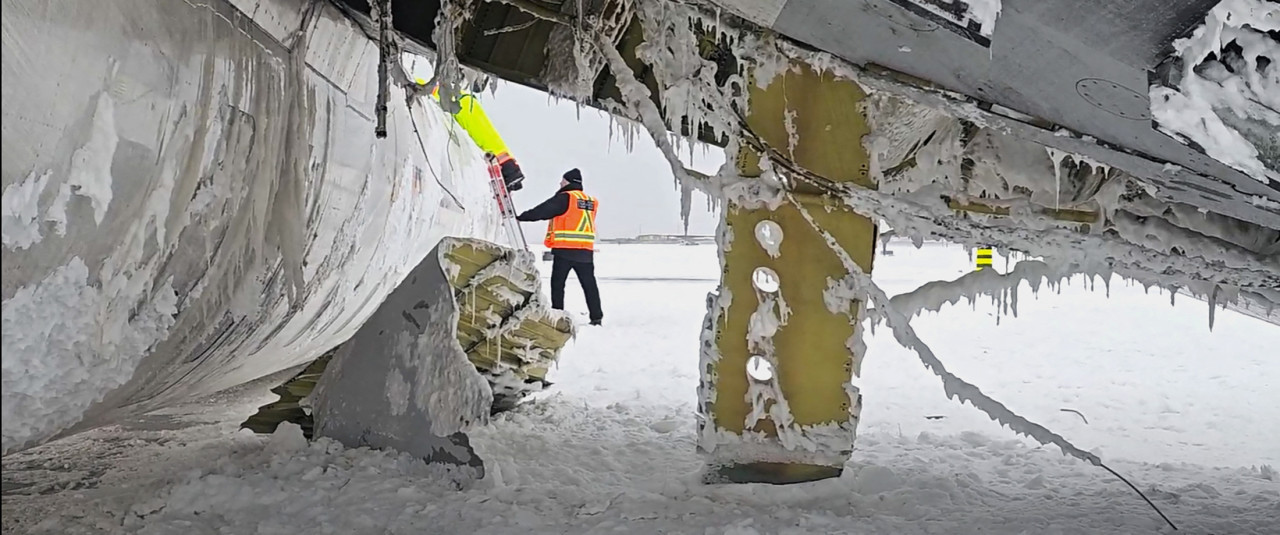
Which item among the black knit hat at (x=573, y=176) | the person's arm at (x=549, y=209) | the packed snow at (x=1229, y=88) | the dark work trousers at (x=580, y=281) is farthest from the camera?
the black knit hat at (x=573, y=176)

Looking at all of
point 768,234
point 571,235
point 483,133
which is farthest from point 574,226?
point 768,234

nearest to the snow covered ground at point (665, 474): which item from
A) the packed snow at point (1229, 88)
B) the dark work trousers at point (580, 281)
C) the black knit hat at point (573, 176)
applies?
the packed snow at point (1229, 88)

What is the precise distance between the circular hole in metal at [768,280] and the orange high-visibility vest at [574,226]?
455 centimetres

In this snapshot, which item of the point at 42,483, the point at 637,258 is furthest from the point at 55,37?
the point at 637,258

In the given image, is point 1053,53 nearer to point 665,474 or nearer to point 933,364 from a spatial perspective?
point 933,364

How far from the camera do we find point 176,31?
149 centimetres

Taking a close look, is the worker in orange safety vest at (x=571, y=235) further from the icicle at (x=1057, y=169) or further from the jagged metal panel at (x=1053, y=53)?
the jagged metal panel at (x=1053, y=53)

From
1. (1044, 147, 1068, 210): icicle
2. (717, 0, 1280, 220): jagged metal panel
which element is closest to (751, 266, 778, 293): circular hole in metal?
(1044, 147, 1068, 210): icicle

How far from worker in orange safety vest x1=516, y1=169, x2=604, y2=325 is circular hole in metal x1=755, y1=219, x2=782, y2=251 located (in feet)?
14.5

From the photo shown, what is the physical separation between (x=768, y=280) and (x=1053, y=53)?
1.34 metres

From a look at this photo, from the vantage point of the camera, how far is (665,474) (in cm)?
257

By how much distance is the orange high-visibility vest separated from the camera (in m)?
6.91

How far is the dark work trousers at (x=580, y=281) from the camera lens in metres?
6.82

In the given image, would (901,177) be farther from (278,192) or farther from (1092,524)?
(278,192)
